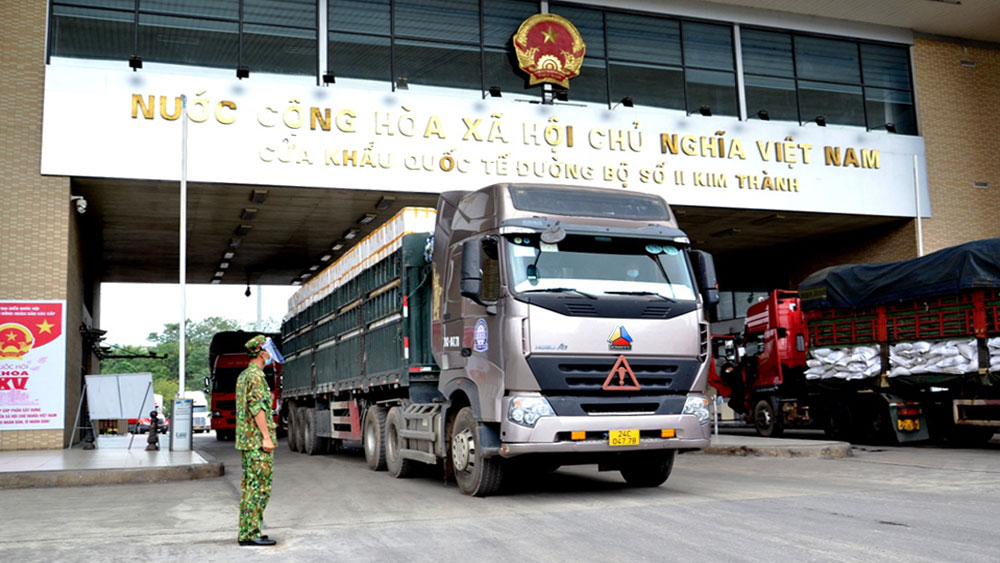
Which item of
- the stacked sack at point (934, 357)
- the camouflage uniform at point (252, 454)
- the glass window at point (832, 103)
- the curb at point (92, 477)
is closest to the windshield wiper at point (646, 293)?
the camouflage uniform at point (252, 454)

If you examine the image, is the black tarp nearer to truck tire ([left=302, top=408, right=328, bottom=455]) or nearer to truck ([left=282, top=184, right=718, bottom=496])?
truck ([left=282, top=184, right=718, bottom=496])

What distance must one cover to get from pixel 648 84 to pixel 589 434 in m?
16.2

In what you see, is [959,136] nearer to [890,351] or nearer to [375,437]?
[890,351]

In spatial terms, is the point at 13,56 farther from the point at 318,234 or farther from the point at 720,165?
the point at 720,165

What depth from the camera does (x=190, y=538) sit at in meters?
7.77

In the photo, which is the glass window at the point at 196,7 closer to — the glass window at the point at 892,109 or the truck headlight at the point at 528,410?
the truck headlight at the point at 528,410

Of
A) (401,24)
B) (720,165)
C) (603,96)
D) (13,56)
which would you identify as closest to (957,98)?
(720,165)

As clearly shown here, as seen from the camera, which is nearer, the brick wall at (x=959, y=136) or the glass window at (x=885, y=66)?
the brick wall at (x=959, y=136)

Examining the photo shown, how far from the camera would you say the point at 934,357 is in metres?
15.9

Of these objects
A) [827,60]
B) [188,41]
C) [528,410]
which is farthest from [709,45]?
[528,410]

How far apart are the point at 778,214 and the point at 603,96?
572cm

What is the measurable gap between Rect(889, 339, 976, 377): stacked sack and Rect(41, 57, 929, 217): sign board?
7.46 metres

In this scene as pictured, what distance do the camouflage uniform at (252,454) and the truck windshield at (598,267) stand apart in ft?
9.45

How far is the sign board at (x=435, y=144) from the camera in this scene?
19.0 meters
